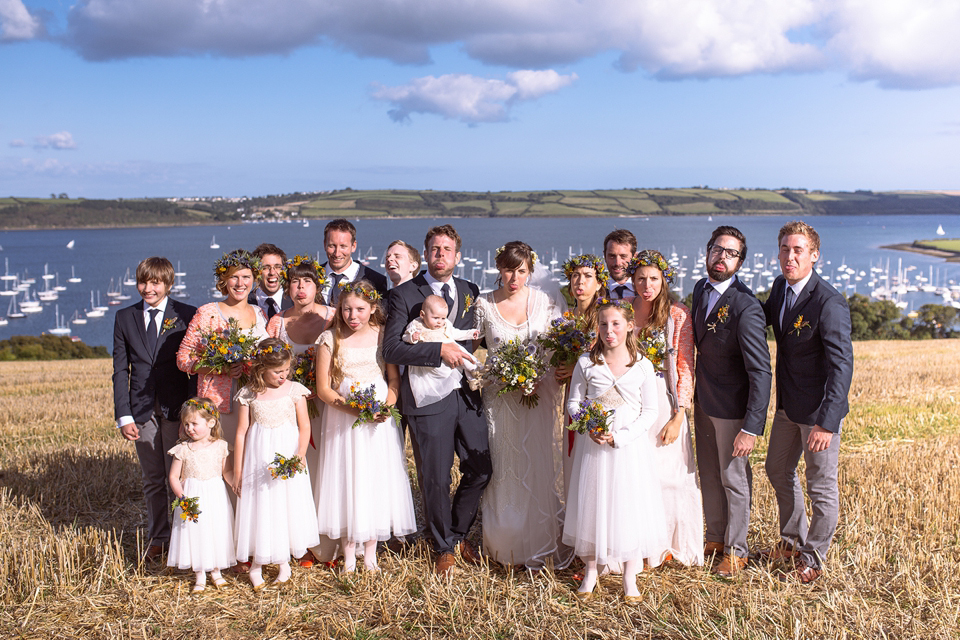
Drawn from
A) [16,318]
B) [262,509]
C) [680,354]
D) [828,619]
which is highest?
[680,354]

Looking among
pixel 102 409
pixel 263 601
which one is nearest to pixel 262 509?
pixel 263 601

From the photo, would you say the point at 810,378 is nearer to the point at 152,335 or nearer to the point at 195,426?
the point at 195,426

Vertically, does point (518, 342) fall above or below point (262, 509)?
above

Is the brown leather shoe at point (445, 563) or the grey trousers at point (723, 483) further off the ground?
the grey trousers at point (723, 483)

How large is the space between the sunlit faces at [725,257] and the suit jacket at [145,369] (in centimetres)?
487

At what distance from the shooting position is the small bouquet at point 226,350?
5.92 metres

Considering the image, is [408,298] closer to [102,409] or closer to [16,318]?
[102,409]

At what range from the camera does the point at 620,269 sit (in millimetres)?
6562

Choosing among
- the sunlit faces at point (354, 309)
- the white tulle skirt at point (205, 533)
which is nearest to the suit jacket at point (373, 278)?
the sunlit faces at point (354, 309)

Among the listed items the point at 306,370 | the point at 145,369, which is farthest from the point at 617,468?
the point at 145,369

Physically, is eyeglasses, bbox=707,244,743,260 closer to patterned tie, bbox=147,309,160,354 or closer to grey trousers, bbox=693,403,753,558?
grey trousers, bbox=693,403,753,558

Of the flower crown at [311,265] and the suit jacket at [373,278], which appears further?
the suit jacket at [373,278]

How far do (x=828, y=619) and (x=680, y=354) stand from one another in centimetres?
223

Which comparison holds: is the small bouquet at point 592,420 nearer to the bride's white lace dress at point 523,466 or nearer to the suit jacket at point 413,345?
the bride's white lace dress at point 523,466
